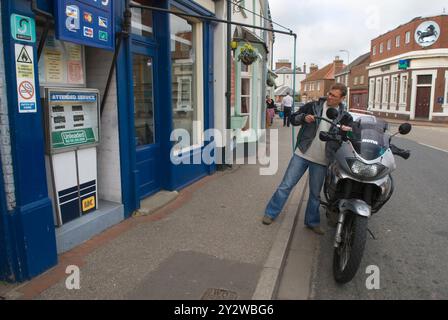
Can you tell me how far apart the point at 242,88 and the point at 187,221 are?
6.16m

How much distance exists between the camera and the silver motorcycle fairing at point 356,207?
3.16 m

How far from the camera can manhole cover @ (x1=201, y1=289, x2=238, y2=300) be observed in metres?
2.97

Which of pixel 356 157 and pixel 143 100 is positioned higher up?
pixel 143 100

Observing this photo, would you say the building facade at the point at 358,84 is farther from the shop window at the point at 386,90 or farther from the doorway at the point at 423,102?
the doorway at the point at 423,102

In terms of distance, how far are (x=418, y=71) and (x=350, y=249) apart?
100.0 ft

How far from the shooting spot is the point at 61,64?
3.89m

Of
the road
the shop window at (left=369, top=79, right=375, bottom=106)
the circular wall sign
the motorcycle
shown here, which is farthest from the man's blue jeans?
the shop window at (left=369, top=79, right=375, bottom=106)

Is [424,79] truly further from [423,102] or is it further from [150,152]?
[150,152]

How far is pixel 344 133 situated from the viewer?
363 cm

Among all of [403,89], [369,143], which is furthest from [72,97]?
[403,89]

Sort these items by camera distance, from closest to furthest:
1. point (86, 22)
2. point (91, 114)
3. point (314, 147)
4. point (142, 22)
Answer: point (86, 22) → point (91, 114) → point (314, 147) → point (142, 22)

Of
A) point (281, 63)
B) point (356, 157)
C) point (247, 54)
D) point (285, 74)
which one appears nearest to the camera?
point (356, 157)
